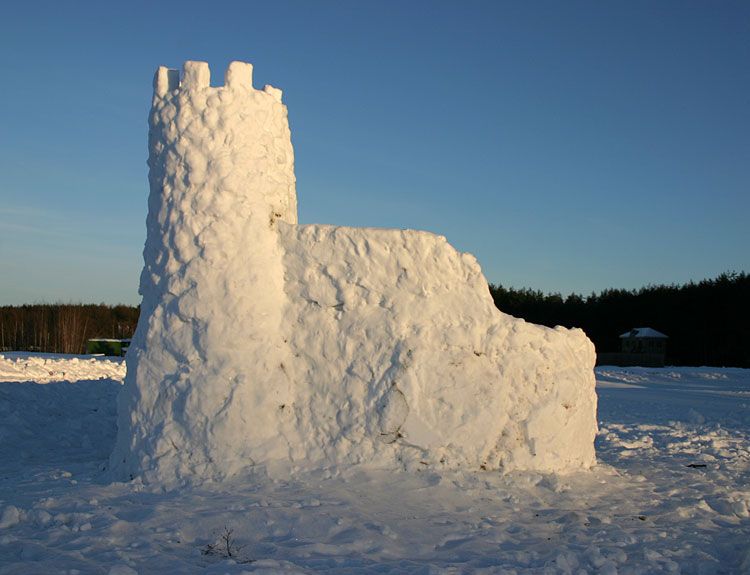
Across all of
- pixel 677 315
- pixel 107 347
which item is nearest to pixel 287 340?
pixel 107 347

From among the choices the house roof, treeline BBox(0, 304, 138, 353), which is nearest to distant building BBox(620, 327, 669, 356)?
the house roof

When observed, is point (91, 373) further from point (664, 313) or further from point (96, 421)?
point (664, 313)

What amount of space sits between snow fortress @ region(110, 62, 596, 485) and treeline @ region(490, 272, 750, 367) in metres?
28.3

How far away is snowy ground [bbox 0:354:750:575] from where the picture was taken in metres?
5.07

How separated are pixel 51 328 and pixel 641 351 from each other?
103 feet

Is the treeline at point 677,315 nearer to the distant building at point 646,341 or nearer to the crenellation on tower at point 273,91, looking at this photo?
the distant building at point 646,341

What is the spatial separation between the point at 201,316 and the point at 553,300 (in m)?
39.0

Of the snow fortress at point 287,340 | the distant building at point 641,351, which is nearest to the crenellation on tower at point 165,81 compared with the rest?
the snow fortress at point 287,340

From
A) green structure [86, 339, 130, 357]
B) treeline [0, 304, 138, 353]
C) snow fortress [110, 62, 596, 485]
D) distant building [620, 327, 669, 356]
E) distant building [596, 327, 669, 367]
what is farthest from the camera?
treeline [0, 304, 138, 353]

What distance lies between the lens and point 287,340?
757 centimetres

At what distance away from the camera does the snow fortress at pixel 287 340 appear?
23.5ft

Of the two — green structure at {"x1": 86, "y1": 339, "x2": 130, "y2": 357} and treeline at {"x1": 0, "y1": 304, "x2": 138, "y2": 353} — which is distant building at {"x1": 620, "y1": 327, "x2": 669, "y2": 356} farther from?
treeline at {"x1": 0, "y1": 304, "x2": 138, "y2": 353}

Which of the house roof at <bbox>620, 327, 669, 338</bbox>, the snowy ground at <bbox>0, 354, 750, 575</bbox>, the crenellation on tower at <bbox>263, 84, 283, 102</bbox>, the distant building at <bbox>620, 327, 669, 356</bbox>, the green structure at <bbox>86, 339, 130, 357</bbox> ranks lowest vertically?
the snowy ground at <bbox>0, 354, 750, 575</bbox>

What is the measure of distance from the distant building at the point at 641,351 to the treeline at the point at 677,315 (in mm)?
1366
